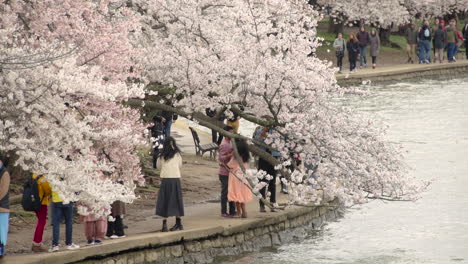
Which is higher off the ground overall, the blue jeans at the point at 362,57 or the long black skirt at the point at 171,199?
the blue jeans at the point at 362,57

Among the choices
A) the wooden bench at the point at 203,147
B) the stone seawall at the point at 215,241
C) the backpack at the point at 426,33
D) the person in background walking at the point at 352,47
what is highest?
the backpack at the point at 426,33

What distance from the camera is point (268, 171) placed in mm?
19062

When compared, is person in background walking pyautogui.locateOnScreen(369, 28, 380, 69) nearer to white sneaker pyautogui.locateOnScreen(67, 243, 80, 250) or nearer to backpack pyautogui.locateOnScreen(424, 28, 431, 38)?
backpack pyautogui.locateOnScreen(424, 28, 431, 38)

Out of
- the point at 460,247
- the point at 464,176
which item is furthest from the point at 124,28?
the point at 464,176

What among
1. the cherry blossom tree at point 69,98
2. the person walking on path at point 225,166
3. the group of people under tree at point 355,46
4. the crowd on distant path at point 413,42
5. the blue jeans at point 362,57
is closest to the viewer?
the cherry blossom tree at point 69,98

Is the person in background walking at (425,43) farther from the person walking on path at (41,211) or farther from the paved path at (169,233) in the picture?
the person walking on path at (41,211)

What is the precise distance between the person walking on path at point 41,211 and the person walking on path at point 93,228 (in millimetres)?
631

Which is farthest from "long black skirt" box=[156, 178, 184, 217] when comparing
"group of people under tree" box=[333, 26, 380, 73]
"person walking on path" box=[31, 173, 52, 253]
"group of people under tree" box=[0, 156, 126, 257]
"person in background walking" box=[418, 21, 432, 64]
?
"person in background walking" box=[418, 21, 432, 64]

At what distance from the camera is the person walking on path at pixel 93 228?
15.2 metres

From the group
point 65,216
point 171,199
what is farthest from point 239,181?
point 65,216

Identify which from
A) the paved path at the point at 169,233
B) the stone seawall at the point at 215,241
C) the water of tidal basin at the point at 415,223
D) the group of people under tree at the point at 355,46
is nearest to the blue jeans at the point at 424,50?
the group of people under tree at the point at 355,46

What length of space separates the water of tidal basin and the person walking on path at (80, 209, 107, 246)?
2.70 m

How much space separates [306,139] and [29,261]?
5849mm

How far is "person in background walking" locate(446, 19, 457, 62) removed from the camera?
44.9 m
